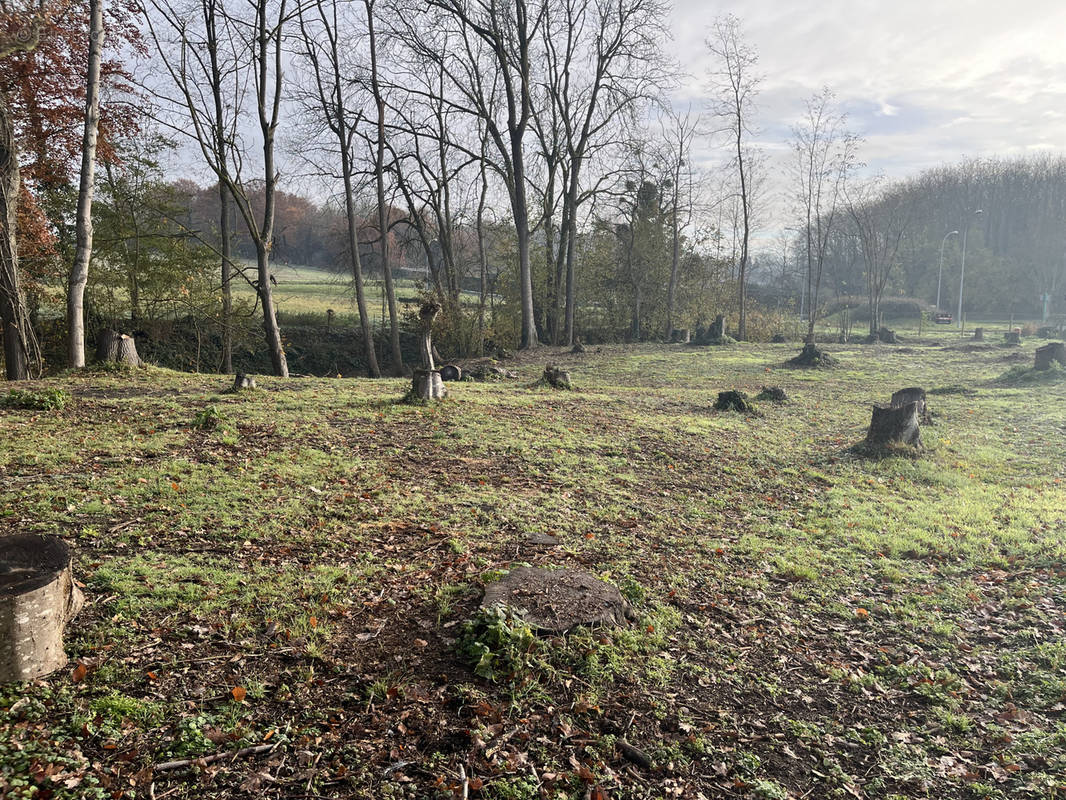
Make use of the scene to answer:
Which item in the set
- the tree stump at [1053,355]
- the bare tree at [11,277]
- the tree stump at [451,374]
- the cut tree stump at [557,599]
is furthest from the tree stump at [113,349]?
the tree stump at [1053,355]

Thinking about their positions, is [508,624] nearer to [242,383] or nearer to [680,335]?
[242,383]

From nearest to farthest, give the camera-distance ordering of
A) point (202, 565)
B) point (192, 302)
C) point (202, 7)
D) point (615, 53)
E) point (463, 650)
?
point (463, 650)
point (202, 565)
point (202, 7)
point (192, 302)
point (615, 53)

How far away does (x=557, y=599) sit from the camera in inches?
163

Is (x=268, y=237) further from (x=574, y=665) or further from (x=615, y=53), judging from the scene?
(x=615, y=53)

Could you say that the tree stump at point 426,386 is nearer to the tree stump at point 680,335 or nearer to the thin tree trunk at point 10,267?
the thin tree trunk at point 10,267

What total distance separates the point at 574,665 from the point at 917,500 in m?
6.15

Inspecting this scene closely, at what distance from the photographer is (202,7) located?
43.7 ft

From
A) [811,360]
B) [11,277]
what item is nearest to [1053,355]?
[811,360]

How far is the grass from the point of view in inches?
114

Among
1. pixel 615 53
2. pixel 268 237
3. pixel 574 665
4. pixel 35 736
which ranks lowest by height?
pixel 574 665

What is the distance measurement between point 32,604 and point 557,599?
2.81 meters

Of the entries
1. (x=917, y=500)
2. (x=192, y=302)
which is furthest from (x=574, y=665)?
(x=192, y=302)

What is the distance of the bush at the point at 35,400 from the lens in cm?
753

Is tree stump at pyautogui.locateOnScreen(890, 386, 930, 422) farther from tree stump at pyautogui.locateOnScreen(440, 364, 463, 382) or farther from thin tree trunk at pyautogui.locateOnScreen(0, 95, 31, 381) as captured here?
thin tree trunk at pyautogui.locateOnScreen(0, 95, 31, 381)
